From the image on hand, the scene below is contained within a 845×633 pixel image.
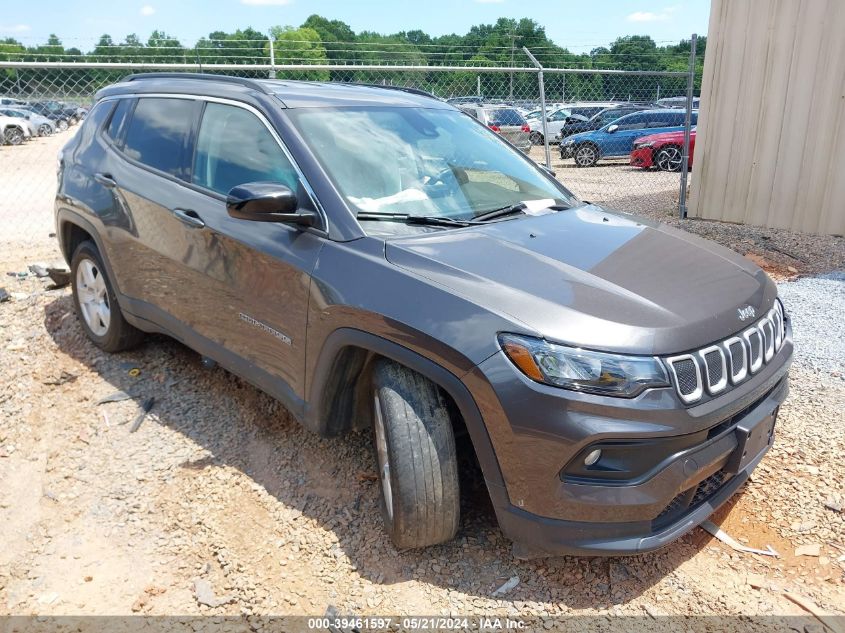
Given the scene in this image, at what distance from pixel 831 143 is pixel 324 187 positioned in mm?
7453

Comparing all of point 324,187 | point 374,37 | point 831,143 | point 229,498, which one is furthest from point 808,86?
point 374,37

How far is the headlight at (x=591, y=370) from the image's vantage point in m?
2.23

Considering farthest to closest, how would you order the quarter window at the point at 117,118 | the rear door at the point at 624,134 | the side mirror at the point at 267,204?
the rear door at the point at 624,134 < the quarter window at the point at 117,118 < the side mirror at the point at 267,204

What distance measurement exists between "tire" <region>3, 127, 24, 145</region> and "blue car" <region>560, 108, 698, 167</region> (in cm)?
1758

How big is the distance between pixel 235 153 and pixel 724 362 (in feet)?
8.00

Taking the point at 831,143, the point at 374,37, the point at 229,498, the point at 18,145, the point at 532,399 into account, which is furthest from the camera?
the point at 374,37

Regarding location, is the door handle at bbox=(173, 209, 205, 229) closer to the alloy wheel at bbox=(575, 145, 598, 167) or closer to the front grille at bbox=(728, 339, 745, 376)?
the front grille at bbox=(728, 339, 745, 376)

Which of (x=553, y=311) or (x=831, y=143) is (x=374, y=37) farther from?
(x=553, y=311)

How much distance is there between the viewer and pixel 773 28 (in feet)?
26.9

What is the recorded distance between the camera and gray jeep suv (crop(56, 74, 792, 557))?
89.6 inches

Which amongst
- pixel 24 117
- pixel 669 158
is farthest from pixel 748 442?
pixel 24 117

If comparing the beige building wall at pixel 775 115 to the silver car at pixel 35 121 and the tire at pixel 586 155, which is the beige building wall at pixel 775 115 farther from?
the silver car at pixel 35 121

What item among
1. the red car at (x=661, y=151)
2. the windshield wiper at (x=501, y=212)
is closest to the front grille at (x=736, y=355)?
the windshield wiper at (x=501, y=212)

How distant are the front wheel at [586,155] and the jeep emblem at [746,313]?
59.4 feet
